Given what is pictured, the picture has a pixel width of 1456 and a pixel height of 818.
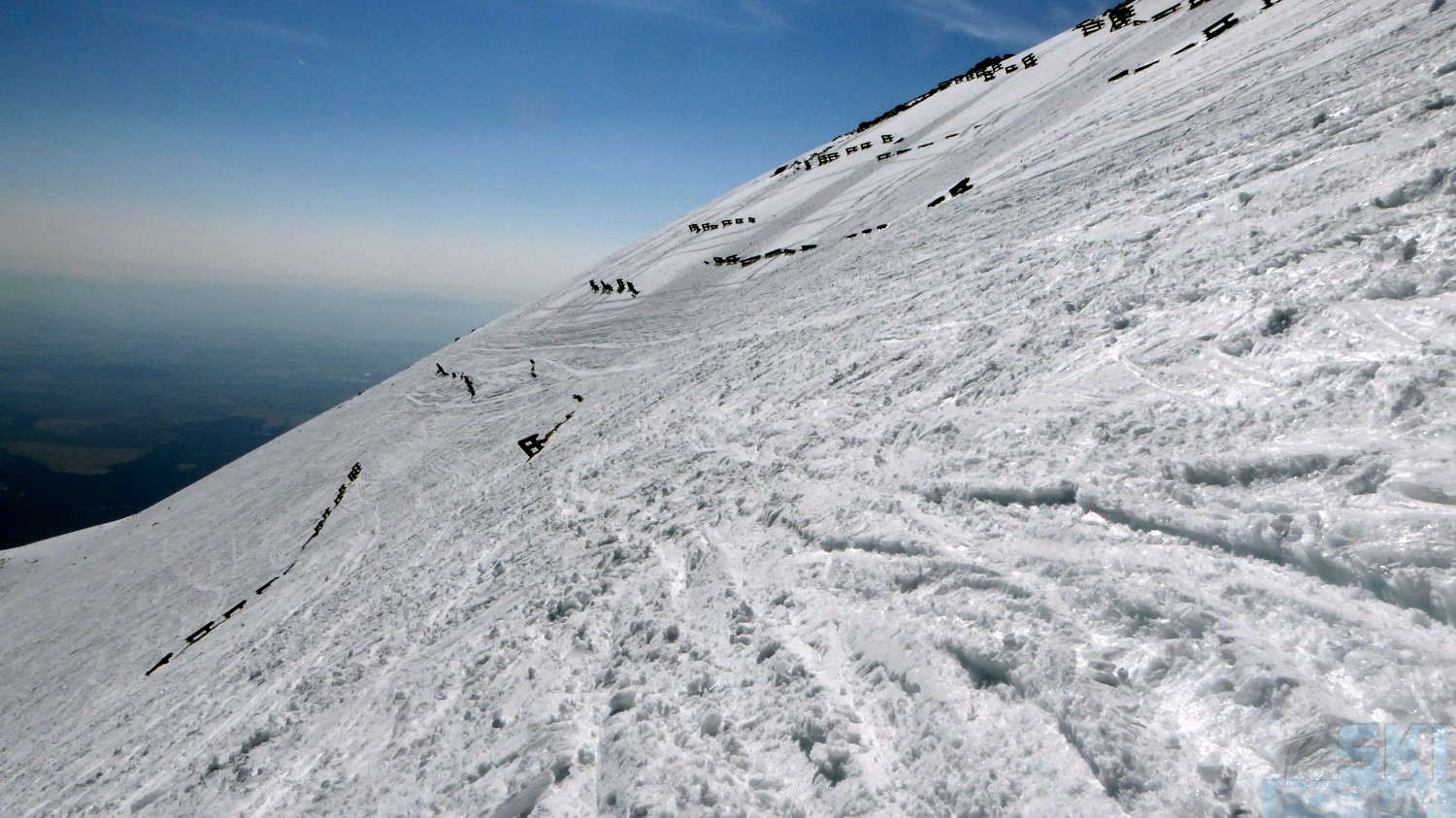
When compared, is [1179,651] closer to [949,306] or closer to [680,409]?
[949,306]

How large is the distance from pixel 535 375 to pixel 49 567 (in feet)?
77.6

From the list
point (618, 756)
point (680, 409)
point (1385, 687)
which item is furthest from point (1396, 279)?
point (680, 409)

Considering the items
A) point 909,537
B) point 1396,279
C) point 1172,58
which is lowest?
point 909,537

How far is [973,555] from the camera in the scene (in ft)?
15.3

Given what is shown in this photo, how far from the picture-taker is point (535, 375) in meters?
23.1
